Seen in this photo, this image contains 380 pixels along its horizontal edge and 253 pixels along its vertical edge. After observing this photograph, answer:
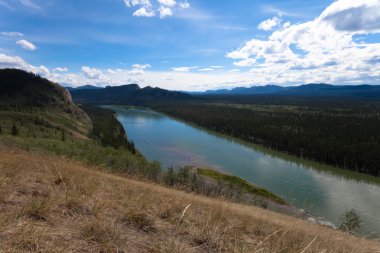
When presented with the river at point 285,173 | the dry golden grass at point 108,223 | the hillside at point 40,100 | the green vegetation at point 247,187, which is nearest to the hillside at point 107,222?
the dry golden grass at point 108,223

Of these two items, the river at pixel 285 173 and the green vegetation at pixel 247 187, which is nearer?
the river at pixel 285 173

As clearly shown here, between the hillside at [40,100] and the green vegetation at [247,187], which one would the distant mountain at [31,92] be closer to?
the hillside at [40,100]

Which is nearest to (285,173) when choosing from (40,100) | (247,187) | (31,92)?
(247,187)

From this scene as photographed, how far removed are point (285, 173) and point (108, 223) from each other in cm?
6708

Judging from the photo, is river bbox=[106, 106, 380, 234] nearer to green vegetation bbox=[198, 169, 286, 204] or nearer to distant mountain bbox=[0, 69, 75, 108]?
green vegetation bbox=[198, 169, 286, 204]

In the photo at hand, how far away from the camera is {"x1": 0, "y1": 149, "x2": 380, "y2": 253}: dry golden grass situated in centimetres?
392

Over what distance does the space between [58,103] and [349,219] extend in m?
166

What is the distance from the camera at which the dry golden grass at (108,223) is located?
3920 mm

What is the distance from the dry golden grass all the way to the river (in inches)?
921

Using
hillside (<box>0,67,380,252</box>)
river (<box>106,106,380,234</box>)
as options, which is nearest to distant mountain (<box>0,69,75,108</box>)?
river (<box>106,106,380,234</box>)

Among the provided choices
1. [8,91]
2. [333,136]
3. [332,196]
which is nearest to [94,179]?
[332,196]

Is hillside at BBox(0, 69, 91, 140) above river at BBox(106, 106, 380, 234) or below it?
above

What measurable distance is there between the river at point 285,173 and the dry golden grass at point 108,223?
76.8ft

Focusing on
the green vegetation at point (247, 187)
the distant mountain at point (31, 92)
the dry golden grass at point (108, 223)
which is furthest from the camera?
the distant mountain at point (31, 92)
